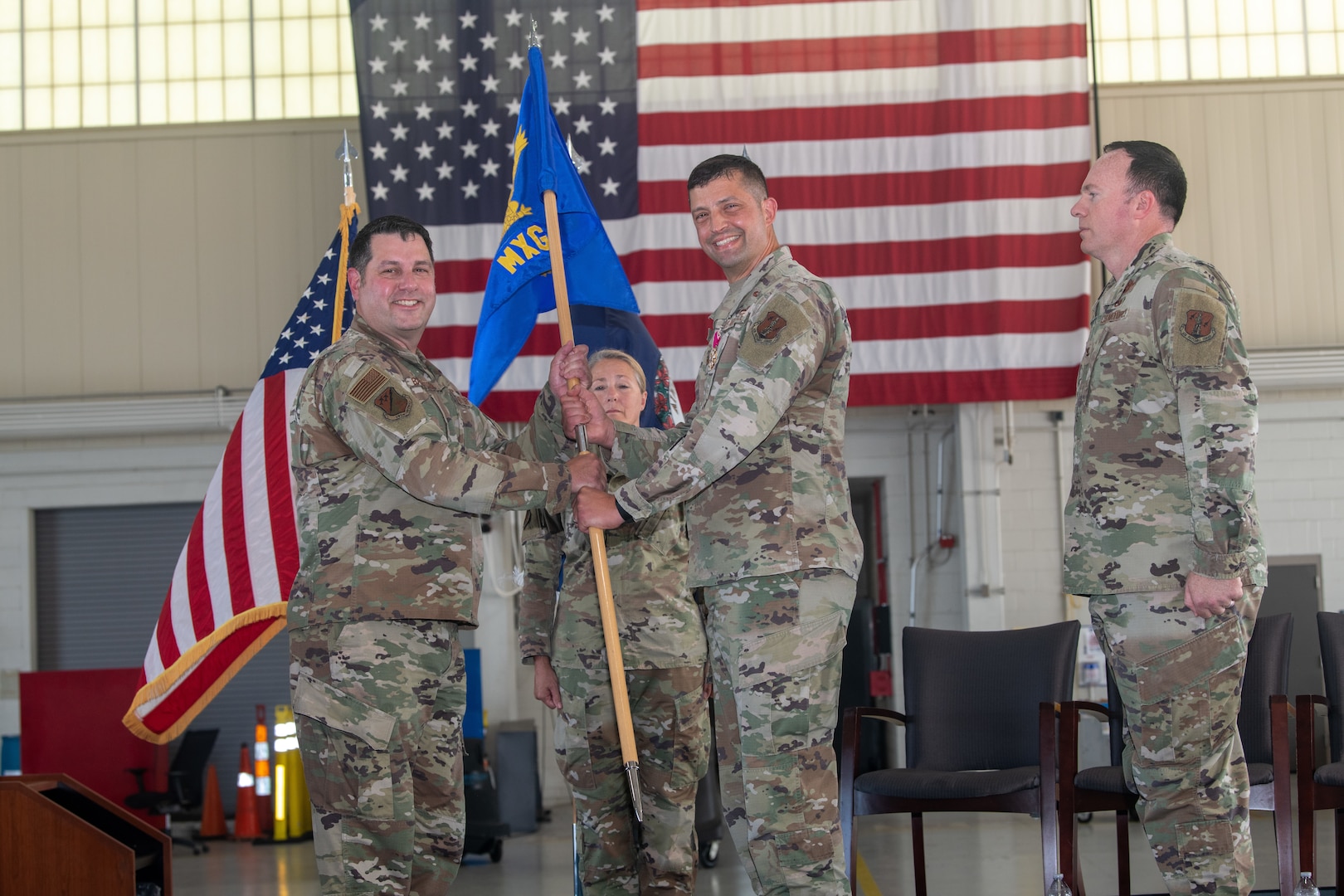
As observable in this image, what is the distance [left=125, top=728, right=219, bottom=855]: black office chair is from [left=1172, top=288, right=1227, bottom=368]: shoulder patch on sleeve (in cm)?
679

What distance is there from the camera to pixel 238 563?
5.17 metres

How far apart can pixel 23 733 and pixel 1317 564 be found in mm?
8630

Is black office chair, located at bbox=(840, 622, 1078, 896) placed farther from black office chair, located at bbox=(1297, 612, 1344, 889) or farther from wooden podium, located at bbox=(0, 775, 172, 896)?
wooden podium, located at bbox=(0, 775, 172, 896)

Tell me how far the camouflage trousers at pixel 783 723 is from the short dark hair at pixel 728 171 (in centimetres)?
96

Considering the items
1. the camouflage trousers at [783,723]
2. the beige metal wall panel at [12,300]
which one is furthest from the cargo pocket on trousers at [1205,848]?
the beige metal wall panel at [12,300]

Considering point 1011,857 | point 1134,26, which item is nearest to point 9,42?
point 1134,26

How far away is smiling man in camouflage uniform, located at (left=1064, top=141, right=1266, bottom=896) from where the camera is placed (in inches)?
109

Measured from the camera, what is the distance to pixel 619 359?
3.99 m

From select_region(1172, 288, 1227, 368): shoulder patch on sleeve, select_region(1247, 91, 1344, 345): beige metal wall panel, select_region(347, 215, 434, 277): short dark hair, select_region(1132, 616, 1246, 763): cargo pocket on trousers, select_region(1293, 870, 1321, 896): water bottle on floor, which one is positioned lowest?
select_region(1293, 870, 1321, 896): water bottle on floor

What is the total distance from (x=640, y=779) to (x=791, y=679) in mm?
1027

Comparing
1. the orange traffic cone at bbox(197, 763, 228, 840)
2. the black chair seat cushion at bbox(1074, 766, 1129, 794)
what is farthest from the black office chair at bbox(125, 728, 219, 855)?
the black chair seat cushion at bbox(1074, 766, 1129, 794)

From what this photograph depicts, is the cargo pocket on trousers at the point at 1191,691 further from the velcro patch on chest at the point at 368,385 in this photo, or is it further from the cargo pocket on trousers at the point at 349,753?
the velcro patch on chest at the point at 368,385

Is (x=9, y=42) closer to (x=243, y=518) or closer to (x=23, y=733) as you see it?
(x=23, y=733)

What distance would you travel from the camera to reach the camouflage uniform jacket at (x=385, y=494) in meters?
3.01
